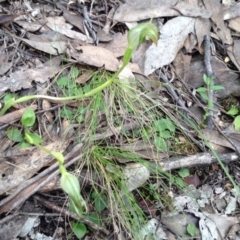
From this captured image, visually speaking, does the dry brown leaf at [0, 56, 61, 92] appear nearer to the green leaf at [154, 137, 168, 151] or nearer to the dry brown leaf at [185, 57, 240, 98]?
the green leaf at [154, 137, 168, 151]

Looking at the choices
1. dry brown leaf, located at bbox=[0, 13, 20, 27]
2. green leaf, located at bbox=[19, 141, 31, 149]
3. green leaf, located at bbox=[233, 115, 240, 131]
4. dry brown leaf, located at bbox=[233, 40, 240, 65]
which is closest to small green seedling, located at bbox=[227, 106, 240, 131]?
green leaf, located at bbox=[233, 115, 240, 131]

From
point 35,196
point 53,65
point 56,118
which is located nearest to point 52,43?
point 53,65

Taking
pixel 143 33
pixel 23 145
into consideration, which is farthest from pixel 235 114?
pixel 23 145

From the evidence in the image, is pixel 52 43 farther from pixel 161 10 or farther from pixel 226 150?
pixel 226 150

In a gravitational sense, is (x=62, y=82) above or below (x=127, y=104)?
above

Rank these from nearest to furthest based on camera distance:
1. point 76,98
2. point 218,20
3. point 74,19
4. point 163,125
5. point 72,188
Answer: point 72,188, point 76,98, point 163,125, point 74,19, point 218,20

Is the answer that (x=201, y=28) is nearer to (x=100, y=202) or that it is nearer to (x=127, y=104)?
(x=127, y=104)

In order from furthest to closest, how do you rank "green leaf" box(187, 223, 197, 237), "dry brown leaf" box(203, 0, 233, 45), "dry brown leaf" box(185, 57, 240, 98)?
"dry brown leaf" box(203, 0, 233, 45) → "dry brown leaf" box(185, 57, 240, 98) → "green leaf" box(187, 223, 197, 237)

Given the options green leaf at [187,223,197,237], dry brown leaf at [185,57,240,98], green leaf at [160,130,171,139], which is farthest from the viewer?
dry brown leaf at [185,57,240,98]
